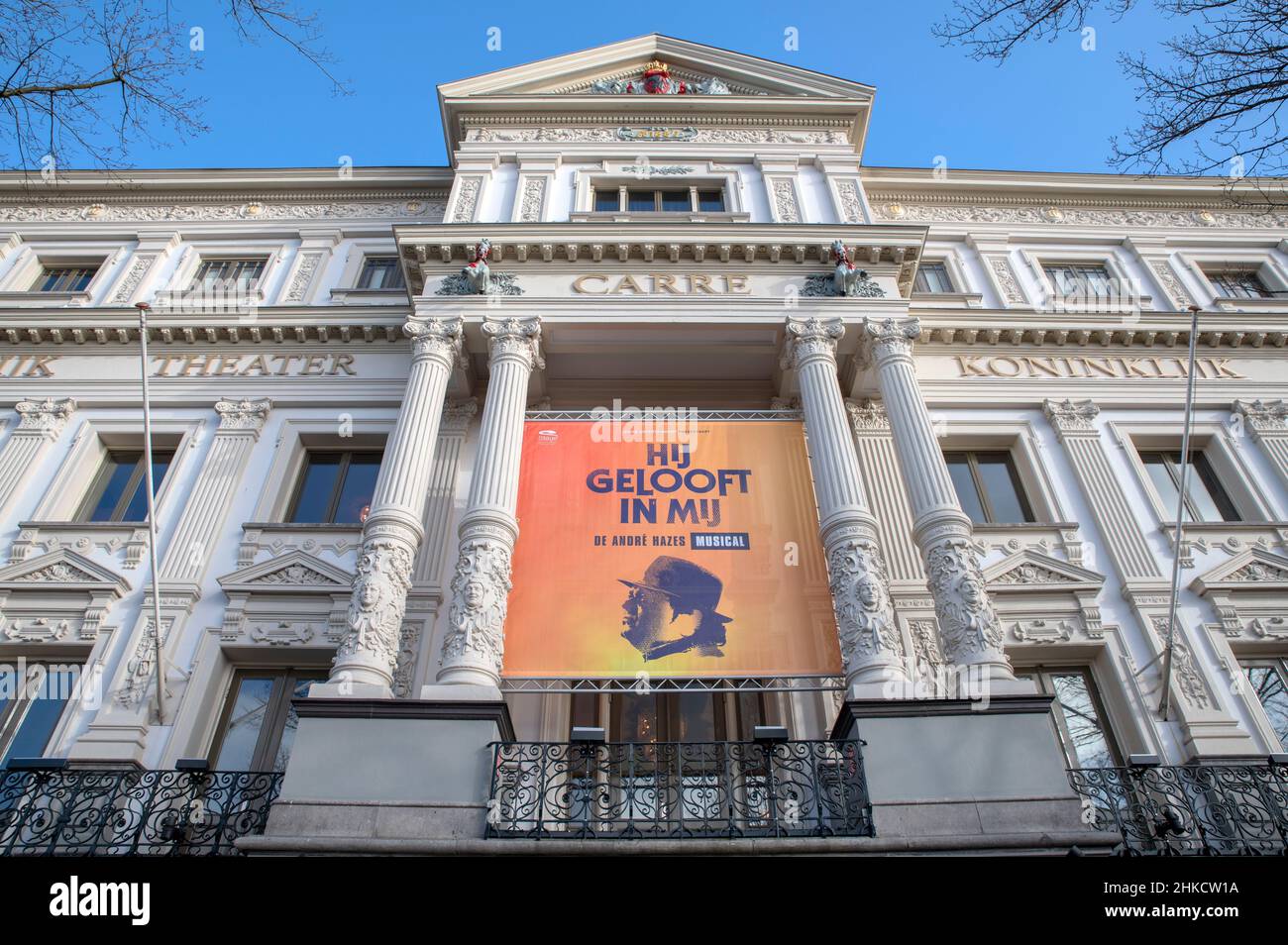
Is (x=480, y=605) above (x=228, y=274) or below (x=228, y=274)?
below

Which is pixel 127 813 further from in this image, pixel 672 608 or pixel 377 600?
pixel 672 608

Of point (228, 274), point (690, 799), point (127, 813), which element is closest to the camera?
point (690, 799)

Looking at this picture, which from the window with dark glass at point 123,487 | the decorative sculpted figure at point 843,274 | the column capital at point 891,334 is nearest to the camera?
the column capital at point 891,334

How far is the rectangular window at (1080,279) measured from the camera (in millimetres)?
18562

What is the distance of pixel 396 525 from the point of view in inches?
445

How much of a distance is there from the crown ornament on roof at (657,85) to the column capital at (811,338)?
853cm

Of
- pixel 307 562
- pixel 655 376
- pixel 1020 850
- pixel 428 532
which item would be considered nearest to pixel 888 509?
pixel 655 376

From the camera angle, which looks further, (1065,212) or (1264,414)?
(1065,212)

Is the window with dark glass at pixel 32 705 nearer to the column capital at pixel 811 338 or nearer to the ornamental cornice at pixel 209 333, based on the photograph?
the ornamental cornice at pixel 209 333

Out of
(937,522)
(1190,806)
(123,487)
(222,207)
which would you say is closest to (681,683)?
(937,522)

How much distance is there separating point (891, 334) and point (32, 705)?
558 inches

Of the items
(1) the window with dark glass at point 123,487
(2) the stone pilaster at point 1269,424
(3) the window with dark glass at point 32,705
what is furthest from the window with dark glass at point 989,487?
(3) the window with dark glass at point 32,705

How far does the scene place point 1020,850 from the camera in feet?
27.1
